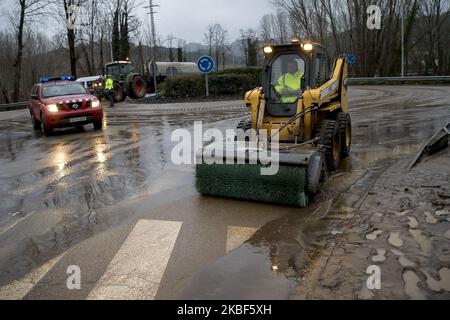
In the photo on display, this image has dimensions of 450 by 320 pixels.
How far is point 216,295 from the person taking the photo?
152 inches

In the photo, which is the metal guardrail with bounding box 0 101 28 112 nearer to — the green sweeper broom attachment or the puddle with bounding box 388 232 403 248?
the green sweeper broom attachment

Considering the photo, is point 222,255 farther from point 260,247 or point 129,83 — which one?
point 129,83

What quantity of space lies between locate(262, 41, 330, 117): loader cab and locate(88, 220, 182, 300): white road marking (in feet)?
11.5

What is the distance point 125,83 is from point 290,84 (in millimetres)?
21419

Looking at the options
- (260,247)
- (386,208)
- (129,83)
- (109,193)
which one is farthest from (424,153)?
(129,83)

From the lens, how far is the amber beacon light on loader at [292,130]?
242 inches

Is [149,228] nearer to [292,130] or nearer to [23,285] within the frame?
[23,285]

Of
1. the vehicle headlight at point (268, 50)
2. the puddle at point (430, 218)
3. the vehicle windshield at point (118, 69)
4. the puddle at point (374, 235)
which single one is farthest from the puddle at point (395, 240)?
the vehicle windshield at point (118, 69)

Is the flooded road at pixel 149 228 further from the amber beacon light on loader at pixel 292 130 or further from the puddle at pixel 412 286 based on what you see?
the puddle at pixel 412 286

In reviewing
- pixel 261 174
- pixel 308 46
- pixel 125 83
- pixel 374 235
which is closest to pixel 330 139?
pixel 308 46

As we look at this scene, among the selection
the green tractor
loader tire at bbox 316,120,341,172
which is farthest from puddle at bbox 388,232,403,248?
the green tractor

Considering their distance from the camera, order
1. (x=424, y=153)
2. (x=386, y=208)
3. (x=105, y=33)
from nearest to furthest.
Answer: (x=386, y=208) → (x=424, y=153) → (x=105, y=33)
